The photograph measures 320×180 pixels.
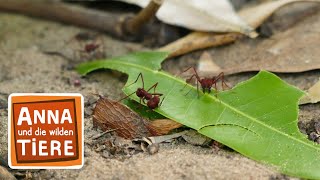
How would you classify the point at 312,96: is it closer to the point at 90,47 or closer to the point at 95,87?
the point at 95,87

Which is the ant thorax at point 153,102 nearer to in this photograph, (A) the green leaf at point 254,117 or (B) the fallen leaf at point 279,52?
(A) the green leaf at point 254,117

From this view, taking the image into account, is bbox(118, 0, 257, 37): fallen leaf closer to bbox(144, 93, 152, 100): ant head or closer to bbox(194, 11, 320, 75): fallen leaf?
bbox(194, 11, 320, 75): fallen leaf

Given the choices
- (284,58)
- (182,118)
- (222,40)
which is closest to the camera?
(182,118)

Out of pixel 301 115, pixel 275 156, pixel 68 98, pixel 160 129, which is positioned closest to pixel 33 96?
pixel 68 98

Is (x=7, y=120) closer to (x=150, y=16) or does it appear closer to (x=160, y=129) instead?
(x=160, y=129)

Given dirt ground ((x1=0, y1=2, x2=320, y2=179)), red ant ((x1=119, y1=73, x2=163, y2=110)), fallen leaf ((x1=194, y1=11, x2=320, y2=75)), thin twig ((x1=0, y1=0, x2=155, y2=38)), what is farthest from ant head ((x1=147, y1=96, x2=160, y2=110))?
thin twig ((x1=0, y1=0, x2=155, y2=38))

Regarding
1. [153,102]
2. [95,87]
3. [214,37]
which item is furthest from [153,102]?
[214,37]

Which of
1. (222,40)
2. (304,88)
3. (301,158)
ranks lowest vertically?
(301,158)
